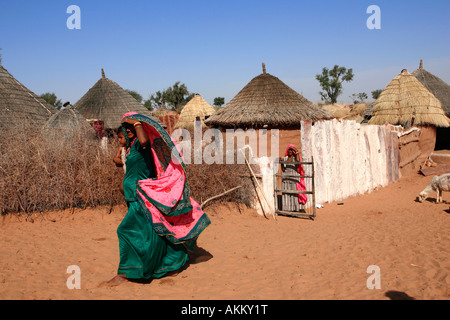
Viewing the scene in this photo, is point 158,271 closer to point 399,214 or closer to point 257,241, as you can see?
point 257,241

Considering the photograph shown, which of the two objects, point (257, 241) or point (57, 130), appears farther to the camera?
point (57, 130)

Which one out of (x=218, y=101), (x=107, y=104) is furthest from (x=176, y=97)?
(x=107, y=104)

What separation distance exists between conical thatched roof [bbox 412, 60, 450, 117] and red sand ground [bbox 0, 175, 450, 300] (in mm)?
12945

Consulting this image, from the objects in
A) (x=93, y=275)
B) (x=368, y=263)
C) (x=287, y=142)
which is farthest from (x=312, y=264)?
(x=287, y=142)

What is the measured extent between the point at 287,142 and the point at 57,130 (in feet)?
21.3

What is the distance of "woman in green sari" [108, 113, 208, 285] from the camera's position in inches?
149

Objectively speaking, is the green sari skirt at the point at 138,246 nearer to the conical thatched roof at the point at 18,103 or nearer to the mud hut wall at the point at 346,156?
the mud hut wall at the point at 346,156

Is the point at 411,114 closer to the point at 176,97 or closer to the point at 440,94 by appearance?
the point at 440,94

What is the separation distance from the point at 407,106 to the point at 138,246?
1490cm

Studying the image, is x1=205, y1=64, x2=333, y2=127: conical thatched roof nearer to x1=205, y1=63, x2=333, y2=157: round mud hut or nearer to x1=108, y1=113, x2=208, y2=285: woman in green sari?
x1=205, y1=63, x2=333, y2=157: round mud hut

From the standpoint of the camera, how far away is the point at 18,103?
9.97 meters

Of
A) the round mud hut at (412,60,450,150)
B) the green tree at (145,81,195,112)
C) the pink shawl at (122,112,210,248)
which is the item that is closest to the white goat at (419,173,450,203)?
the pink shawl at (122,112,210,248)

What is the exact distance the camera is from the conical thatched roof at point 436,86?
18344 mm

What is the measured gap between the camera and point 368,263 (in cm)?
452
